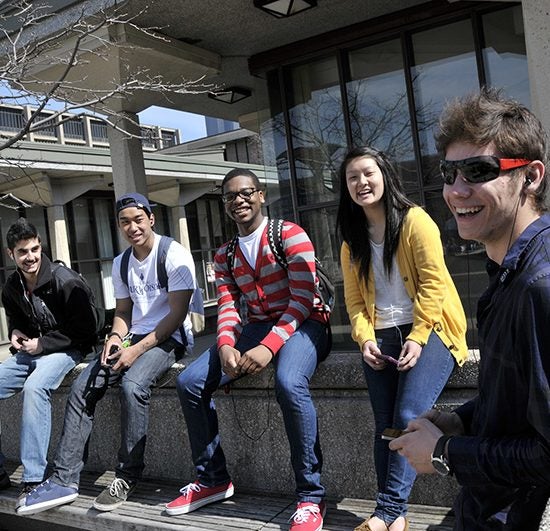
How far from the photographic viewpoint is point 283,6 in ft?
22.6

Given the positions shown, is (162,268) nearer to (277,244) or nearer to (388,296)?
(277,244)

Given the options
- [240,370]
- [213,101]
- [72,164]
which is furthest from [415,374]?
[72,164]

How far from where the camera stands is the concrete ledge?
3.69m

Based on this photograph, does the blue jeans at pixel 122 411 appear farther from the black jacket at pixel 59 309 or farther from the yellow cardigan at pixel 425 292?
the yellow cardigan at pixel 425 292

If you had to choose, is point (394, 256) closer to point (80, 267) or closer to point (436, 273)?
point (436, 273)

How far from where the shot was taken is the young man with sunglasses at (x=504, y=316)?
56.4 inches

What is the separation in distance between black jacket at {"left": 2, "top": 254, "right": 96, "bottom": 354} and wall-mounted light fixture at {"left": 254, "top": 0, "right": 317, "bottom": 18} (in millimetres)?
3836

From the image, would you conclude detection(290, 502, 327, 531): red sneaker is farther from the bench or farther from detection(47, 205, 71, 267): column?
detection(47, 205, 71, 267): column

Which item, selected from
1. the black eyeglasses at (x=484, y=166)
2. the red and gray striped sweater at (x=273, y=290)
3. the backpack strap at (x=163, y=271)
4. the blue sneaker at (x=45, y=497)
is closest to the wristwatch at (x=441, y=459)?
the black eyeglasses at (x=484, y=166)

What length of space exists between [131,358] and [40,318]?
1023 millimetres

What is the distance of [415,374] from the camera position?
311 centimetres

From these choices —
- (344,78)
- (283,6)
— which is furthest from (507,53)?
(283,6)

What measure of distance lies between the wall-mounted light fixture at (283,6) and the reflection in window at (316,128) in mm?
1772

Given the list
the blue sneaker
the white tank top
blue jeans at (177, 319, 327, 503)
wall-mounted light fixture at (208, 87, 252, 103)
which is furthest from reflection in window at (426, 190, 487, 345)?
the blue sneaker
